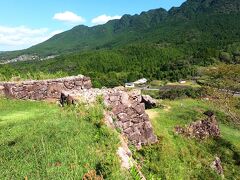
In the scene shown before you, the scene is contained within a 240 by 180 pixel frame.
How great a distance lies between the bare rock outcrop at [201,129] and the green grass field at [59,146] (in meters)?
8.74

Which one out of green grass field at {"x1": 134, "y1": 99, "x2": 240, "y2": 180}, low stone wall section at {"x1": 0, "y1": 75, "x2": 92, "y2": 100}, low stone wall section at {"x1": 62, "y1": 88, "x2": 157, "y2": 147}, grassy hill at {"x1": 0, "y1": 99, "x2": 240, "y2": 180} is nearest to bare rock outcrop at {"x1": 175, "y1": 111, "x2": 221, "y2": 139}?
green grass field at {"x1": 134, "y1": 99, "x2": 240, "y2": 180}

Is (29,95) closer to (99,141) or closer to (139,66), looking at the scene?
(99,141)

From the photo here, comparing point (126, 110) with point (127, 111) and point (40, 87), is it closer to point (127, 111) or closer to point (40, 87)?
point (127, 111)

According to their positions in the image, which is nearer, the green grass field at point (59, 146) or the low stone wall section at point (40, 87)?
the green grass field at point (59, 146)

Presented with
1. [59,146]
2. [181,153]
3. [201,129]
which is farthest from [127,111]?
[201,129]

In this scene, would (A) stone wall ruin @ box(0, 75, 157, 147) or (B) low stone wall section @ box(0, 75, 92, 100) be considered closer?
(A) stone wall ruin @ box(0, 75, 157, 147)

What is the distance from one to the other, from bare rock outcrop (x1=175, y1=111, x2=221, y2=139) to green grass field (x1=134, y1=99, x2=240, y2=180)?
0.38m

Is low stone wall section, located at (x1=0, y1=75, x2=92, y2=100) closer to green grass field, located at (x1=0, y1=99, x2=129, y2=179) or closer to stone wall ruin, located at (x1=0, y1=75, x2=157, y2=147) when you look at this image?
stone wall ruin, located at (x1=0, y1=75, x2=157, y2=147)

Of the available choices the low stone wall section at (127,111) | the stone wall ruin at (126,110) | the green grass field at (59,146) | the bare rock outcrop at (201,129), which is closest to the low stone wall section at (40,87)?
the stone wall ruin at (126,110)

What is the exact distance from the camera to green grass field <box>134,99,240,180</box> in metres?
16.0

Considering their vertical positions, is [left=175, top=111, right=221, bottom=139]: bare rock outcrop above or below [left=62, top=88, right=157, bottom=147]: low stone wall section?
below

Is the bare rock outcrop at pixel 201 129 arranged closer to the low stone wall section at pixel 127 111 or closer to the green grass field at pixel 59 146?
the low stone wall section at pixel 127 111

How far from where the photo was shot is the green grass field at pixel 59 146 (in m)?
10.2

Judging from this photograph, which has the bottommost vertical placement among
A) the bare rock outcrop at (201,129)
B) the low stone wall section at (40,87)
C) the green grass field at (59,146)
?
the bare rock outcrop at (201,129)
